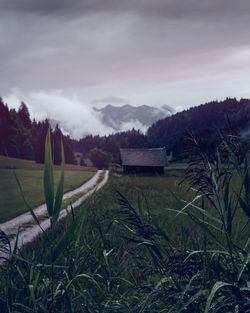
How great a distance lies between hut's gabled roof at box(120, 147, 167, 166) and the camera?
48.3 metres

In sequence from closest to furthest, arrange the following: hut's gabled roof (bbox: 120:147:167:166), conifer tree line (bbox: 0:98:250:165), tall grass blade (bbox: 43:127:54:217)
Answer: tall grass blade (bbox: 43:127:54:217) < hut's gabled roof (bbox: 120:147:167:166) < conifer tree line (bbox: 0:98:250:165)

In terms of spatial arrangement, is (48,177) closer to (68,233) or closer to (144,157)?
(68,233)

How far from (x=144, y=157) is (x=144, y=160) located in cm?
99

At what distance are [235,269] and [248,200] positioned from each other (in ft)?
1.71

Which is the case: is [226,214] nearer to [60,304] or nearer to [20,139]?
[60,304]

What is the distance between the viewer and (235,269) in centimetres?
193

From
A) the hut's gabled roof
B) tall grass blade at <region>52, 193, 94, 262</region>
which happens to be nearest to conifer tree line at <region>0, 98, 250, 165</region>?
the hut's gabled roof

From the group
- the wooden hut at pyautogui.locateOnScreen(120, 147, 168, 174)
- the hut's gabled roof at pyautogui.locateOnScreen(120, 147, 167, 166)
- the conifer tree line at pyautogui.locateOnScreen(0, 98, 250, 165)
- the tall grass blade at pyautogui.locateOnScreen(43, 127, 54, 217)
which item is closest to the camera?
the tall grass blade at pyautogui.locateOnScreen(43, 127, 54, 217)

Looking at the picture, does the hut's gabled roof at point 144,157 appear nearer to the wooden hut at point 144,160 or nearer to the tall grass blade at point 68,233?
the wooden hut at point 144,160

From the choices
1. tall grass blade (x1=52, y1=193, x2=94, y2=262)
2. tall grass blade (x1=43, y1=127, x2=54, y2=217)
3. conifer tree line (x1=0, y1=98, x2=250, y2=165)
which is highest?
conifer tree line (x1=0, y1=98, x2=250, y2=165)

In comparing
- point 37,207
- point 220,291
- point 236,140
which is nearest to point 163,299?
point 220,291

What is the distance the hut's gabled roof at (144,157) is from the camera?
4831 centimetres

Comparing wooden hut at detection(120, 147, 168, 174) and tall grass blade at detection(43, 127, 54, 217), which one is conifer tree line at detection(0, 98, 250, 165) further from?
tall grass blade at detection(43, 127, 54, 217)

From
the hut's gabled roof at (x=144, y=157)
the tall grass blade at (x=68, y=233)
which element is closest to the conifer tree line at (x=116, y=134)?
the hut's gabled roof at (x=144, y=157)
